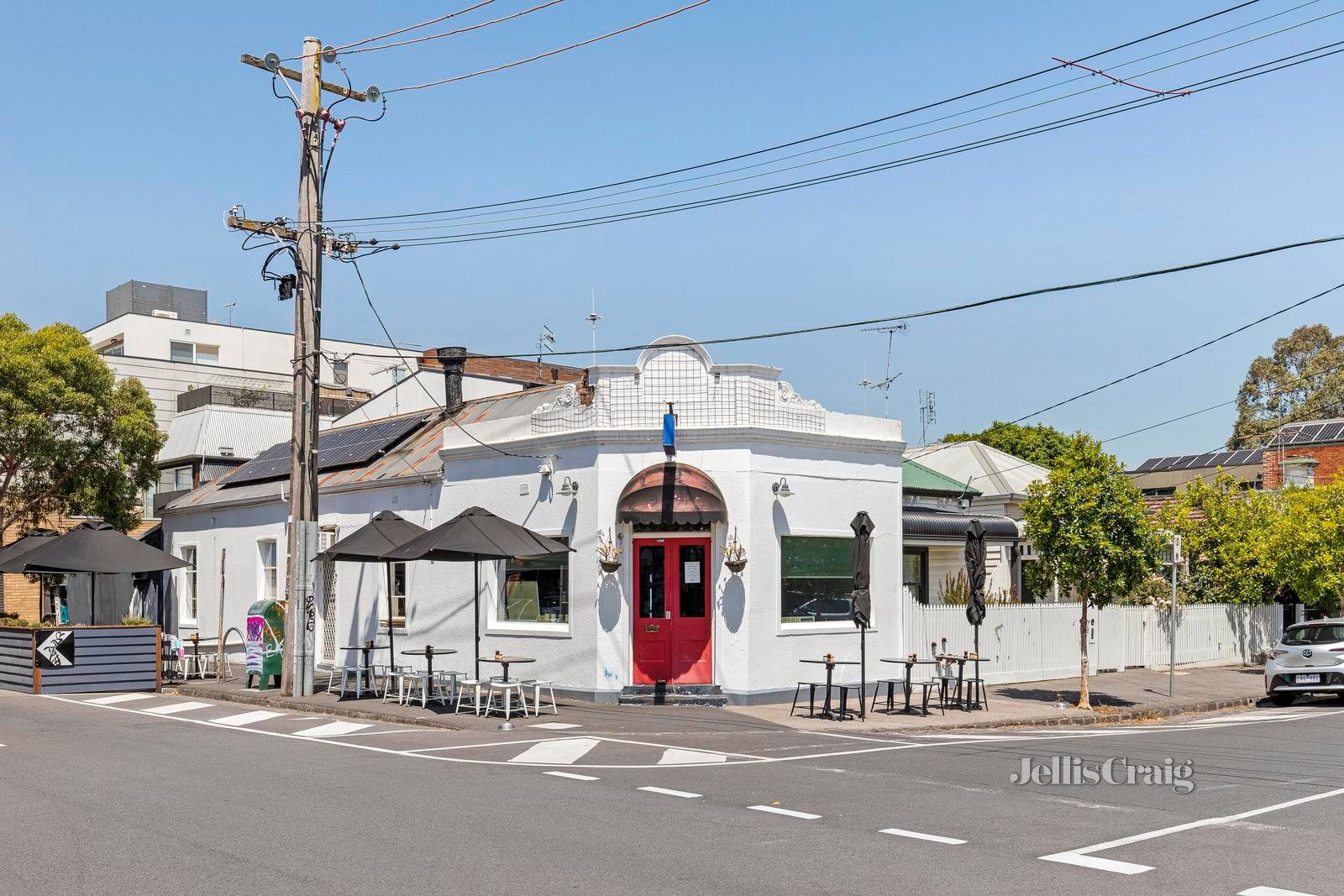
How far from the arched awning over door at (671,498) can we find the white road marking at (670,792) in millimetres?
7588

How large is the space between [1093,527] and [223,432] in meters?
25.4

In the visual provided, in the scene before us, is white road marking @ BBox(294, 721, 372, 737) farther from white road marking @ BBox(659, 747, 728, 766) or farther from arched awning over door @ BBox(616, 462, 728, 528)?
arched awning over door @ BBox(616, 462, 728, 528)

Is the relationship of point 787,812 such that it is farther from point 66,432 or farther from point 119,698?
point 66,432

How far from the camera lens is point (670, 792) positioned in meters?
11.1

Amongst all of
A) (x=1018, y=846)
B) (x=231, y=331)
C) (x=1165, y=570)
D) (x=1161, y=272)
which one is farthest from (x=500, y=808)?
(x=231, y=331)

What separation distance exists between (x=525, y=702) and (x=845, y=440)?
664 cm

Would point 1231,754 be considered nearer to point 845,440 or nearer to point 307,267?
point 845,440

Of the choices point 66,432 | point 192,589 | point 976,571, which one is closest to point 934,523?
point 976,571

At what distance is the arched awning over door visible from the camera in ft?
61.2

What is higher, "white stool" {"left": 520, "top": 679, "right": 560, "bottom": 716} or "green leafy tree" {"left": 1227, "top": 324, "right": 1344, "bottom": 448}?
"green leafy tree" {"left": 1227, "top": 324, "right": 1344, "bottom": 448}

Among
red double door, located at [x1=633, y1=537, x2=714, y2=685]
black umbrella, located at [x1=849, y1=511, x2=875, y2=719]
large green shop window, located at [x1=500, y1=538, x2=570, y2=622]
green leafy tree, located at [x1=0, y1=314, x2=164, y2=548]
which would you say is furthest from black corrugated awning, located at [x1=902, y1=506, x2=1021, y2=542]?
green leafy tree, located at [x1=0, y1=314, x2=164, y2=548]

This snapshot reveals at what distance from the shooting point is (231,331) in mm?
52438

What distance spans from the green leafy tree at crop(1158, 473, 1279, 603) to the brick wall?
16.6m

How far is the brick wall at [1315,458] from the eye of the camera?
149 feet
